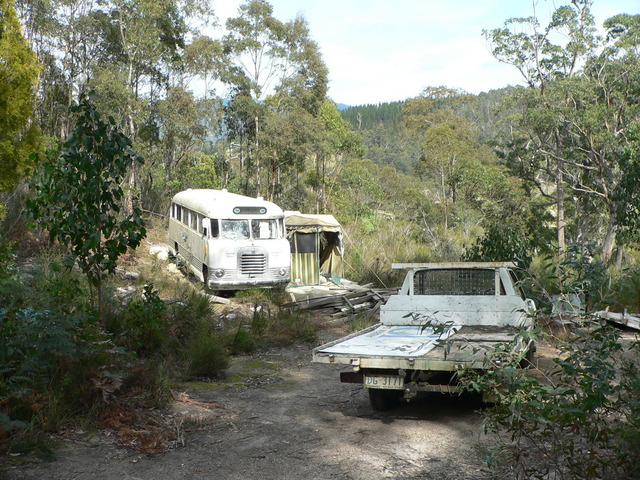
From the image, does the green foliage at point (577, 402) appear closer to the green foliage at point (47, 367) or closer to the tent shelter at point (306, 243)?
the green foliage at point (47, 367)

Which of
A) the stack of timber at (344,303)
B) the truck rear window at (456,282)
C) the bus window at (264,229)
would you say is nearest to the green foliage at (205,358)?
the truck rear window at (456,282)

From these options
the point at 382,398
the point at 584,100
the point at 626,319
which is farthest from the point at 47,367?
the point at 584,100

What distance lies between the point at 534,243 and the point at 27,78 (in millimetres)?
13497

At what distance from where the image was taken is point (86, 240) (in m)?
6.93

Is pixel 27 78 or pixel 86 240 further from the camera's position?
pixel 27 78

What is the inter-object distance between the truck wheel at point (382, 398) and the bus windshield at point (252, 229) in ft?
35.7

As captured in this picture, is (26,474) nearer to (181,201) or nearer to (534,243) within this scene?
(534,243)

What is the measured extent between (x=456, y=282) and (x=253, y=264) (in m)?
9.30

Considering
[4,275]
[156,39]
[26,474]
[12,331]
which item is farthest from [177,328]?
[156,39]

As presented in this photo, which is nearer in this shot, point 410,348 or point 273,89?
point 410,348

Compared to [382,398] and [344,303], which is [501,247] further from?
[382,398]

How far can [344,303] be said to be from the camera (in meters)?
15.5

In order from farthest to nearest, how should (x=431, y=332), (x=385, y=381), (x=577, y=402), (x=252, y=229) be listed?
(x=252, y=229)
(x=431, y=332)
(x=385, y=381)
(x=577, y=402)

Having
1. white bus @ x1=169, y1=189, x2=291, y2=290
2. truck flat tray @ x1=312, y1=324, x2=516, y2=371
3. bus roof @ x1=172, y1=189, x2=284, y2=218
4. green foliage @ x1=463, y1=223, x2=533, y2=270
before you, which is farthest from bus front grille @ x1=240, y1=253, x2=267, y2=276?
truck flat tray @ x1=312, y1=324, x2=516, y2=371
